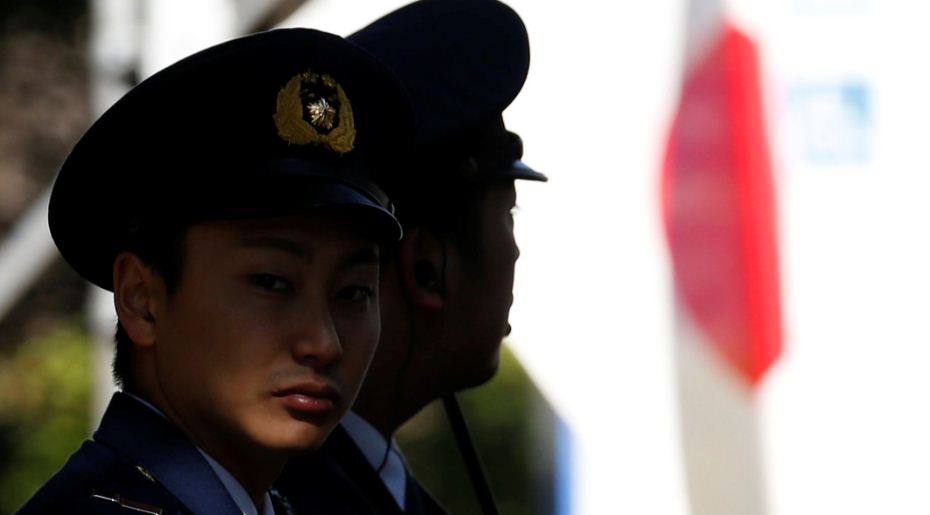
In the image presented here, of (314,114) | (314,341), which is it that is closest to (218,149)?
(314,114)

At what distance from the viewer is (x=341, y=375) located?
4.86 feet

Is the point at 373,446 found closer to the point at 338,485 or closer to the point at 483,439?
the point at 338,485

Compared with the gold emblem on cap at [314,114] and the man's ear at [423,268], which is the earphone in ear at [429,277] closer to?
the man's ear at [423,268]

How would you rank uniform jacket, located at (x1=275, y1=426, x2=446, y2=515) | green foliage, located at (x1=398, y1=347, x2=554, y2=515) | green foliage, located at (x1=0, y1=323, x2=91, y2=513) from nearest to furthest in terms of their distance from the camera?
uniform jacket, located at (x1=275, y1=426, x2=446, y2=515) < green foliage, located at (x1=398, y1=347, x2=554, y2=515) < green foliage, located at (x1=0, y1=323, x2=91, y2=513)

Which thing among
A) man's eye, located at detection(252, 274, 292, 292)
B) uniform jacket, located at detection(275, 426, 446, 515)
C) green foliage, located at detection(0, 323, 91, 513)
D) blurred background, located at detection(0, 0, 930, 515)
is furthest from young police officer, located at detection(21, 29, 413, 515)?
green foliage, located at detection(0, 323, 91, 513)

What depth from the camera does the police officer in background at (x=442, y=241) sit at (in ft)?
6.72

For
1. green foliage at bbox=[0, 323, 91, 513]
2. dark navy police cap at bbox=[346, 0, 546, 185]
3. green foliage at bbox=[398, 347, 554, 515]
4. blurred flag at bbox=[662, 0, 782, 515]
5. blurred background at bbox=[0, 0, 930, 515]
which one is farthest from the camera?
green foliage at bbox=[0, 323, 91, 513]

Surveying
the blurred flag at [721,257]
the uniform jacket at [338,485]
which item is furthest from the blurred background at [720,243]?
the uniform jacket at [338,485]

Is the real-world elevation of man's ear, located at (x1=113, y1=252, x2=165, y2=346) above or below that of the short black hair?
below

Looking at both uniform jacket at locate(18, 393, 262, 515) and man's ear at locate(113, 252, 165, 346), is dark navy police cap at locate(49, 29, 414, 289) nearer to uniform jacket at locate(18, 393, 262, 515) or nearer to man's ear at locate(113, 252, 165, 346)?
man's ear at locate(113, 252, 165, 346)

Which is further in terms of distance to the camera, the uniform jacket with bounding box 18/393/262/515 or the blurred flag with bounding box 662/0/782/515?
the blurred flag with bounding box 662/0/782/515

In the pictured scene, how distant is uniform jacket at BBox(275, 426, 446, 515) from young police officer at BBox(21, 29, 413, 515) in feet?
0.97

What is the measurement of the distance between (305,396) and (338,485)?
0.54 m

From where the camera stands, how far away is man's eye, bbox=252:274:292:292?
1.46 meters
